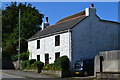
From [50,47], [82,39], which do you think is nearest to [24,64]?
[50,47]

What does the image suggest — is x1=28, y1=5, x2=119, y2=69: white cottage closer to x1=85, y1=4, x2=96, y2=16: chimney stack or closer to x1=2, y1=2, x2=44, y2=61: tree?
x1=85, y1=4, x2=96, y2=16: chimney stack

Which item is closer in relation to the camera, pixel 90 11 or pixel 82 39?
pixel 82 39

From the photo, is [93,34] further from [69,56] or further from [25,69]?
[25,69]

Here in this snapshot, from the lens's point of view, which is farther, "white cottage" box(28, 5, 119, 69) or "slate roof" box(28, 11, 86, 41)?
"slate roof" box(28, 11, 86, 41)

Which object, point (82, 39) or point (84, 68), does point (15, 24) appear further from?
point (84, 68)

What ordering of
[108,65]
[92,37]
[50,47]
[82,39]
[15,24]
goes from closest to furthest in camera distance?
[108,65] → [82,39] → [92,37] → [50,47] → [15,24]

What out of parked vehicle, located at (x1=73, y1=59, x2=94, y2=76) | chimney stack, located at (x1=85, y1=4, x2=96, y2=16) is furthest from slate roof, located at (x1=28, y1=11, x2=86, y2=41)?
parked vehicle, located at (x1=73, y1=59, x2=94, y2=76)

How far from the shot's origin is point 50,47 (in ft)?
97.2

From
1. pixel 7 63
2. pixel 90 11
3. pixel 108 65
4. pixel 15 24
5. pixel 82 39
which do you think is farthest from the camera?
pixel 15 24

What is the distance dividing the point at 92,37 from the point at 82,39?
1426 mm

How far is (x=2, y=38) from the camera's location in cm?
4181

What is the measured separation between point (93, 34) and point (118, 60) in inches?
378

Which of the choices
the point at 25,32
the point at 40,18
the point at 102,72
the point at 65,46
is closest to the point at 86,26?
the point at 65,46

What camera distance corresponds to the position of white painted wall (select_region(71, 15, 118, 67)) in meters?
26.3
